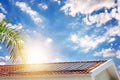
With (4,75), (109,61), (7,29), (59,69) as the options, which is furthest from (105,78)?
(7,29)

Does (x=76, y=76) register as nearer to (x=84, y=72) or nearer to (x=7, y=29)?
(x=84, y=72)

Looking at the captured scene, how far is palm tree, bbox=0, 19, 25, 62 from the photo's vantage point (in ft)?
38.6

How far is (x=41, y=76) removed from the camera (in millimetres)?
13070

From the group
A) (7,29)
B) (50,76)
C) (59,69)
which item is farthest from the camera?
(59,69)

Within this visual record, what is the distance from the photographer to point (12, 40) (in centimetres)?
1205

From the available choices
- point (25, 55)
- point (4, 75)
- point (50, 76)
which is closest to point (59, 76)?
point (50, 76)

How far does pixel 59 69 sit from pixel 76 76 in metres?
1.58

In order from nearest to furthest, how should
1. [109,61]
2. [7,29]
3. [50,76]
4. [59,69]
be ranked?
[7,29]
[50,76]
[59,69]
[109,61]

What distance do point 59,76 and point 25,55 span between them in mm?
1754

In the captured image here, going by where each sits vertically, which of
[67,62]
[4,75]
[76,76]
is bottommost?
[76,76]

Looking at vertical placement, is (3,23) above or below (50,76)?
above

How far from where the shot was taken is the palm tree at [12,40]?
1177 cm

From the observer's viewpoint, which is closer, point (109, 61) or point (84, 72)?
point (84, 72)

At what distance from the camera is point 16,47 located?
12.1 metres
